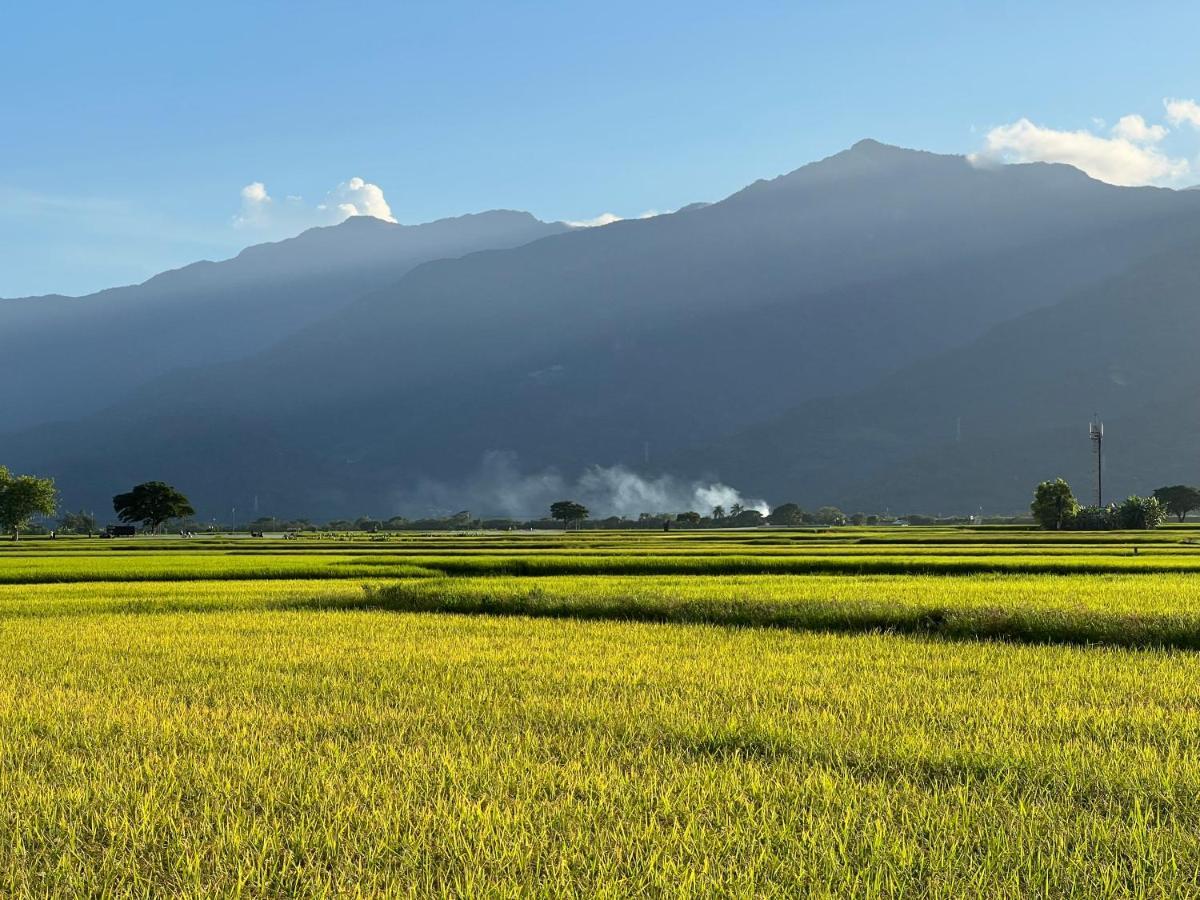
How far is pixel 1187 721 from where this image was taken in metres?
9.57

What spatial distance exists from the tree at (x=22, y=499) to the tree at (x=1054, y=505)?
4098 inches

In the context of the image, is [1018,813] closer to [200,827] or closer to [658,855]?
[658,855]

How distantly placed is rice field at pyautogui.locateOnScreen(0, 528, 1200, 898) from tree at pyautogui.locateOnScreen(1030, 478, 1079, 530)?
252 ft

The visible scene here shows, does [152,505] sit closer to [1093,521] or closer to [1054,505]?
[1054,505]

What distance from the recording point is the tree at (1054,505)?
88.5 m

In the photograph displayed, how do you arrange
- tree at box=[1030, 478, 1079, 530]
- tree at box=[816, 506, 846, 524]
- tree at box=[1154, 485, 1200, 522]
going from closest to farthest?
tree at box=[1030, 478, 1079, 530]
tree at box=[1154, 485, 1200, 522]
tree at box=[816, 506, 846, 524]

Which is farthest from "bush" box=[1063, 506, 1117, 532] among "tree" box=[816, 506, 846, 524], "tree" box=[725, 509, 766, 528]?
"tree" box=[816, 506, 846, 524]

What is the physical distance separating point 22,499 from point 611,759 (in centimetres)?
11288

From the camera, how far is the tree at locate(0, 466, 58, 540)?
3984 inches

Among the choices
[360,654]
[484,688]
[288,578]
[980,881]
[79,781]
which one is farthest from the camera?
[288,578]

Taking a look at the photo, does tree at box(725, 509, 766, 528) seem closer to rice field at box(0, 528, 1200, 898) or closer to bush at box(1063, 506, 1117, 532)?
bush at box(1063, 506, 1117, 532)

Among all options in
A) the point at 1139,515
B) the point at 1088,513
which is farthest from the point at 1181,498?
the point at 1139,515

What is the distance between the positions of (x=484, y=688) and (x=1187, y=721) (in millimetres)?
7768

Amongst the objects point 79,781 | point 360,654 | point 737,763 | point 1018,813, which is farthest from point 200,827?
point 360,654
